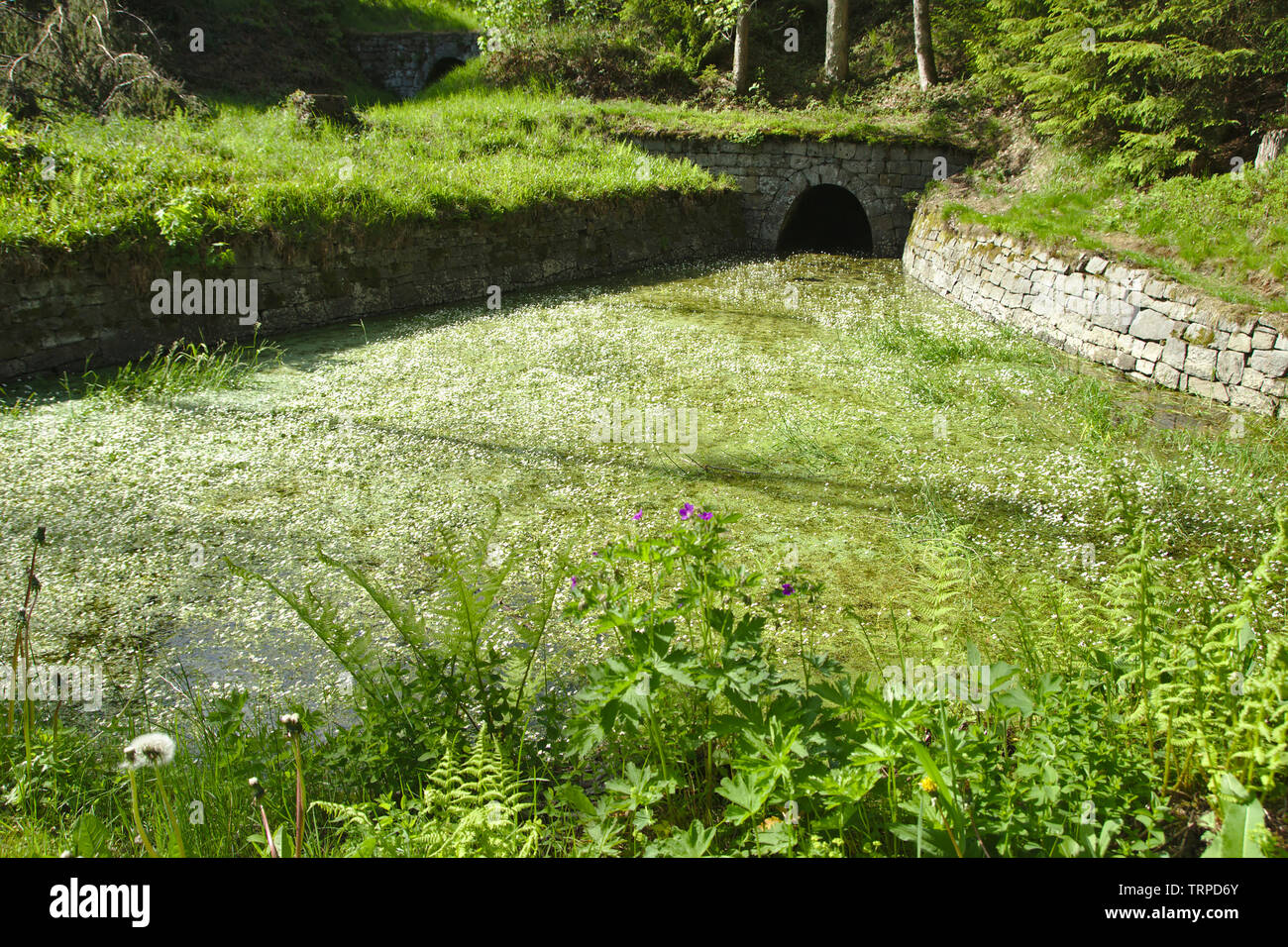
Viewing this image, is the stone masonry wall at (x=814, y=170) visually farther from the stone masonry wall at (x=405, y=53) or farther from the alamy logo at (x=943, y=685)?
the alamy logo at (x=943, y=685)

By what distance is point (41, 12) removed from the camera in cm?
1457

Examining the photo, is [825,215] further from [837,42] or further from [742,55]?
[742,55]

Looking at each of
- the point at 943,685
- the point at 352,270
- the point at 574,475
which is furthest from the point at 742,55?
the point at 943,685

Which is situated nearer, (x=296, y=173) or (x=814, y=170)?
(x=296, y=173)

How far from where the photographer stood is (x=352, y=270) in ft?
37.0

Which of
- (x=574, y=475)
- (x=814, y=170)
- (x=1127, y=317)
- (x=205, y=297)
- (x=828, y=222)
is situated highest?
(x=814, y=170)

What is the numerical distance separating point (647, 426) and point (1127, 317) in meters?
5.81

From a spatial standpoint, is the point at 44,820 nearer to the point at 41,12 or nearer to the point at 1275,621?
the point at 1275,621

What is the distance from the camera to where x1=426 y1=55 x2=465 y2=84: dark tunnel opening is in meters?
24.8
